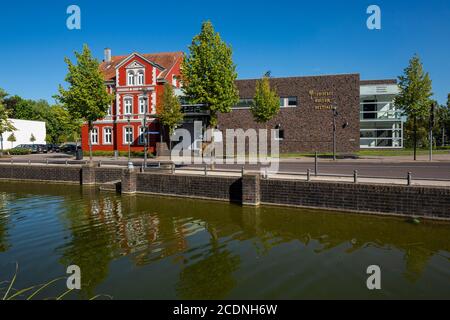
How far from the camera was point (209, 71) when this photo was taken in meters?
23.6

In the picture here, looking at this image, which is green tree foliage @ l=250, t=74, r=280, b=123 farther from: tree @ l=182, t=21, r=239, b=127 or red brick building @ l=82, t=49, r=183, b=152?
red brick building @ l=82, t=49, r=183, b=152

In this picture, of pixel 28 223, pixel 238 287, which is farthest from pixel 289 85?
pixel 238 287

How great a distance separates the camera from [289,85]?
39469 mm

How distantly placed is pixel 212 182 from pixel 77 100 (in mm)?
19859

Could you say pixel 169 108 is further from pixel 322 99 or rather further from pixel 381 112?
pixel 381 112

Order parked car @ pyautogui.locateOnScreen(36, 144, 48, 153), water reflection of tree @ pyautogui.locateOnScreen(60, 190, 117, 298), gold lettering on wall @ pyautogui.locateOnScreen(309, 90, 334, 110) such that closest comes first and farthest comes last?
water reflection of tree @ pyautogui.locateOnScreen(60, 190, 117, 298) < gold lettering on wall @ pyautogui.locateOnScreen(309, 90, 334, 110) < parked car @ pyautogui.locateOnScreen(36, 144, 48, 153)

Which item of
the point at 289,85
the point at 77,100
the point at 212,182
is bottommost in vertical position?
the point at 212,182

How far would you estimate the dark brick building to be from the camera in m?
37.8

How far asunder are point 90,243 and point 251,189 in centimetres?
792

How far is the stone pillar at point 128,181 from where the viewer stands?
20562 mm

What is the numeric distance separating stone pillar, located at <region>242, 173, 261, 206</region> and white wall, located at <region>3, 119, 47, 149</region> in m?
57.6

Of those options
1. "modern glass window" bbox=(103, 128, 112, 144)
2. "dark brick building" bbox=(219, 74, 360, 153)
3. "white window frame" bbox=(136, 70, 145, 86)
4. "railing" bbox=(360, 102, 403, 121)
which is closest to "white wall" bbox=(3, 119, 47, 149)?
"modern glass window" bbox=(103, 128, 112, 144)

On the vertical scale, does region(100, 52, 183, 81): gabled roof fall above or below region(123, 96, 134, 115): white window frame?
above
